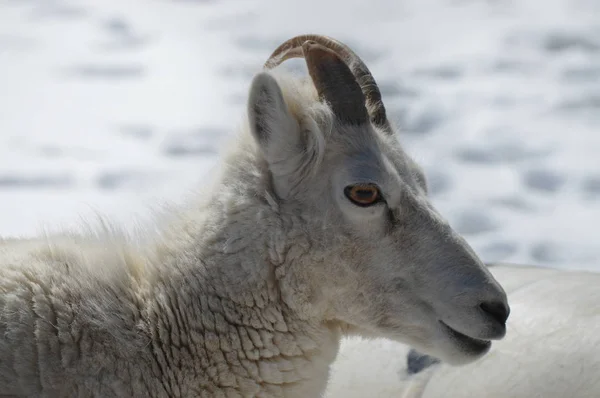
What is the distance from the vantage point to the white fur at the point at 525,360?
20.1ft

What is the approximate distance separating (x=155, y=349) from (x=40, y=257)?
2.62 feet

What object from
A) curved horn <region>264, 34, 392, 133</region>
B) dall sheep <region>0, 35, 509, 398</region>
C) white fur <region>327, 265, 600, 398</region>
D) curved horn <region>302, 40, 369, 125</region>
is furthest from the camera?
white fur <region>327, 265, 600, 398</region>

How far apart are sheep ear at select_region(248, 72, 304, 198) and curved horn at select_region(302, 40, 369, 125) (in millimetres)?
328

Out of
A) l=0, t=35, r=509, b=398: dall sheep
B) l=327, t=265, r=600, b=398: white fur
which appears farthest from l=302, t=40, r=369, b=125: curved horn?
l=327, t=265, r=600, b=398: white fur

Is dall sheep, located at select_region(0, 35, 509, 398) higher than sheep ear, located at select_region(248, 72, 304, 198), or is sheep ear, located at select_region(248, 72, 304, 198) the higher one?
sheep ear, located at select_region(248, 72, 304, 198)

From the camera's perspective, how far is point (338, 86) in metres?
4.77

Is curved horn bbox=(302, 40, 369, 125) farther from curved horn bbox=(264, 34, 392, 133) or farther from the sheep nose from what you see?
the sheep nose

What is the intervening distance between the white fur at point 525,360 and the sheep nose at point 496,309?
1.87 meters

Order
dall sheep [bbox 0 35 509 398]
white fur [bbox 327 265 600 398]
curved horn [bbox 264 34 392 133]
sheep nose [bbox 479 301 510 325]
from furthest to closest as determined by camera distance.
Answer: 1. white fur [bbox 327 265 600 398]
2. curved horn [bbox 264 34 392 133]
3. sheep nose [bbox 479 301 510 325]
4. dall sheep [bbox 0 35 509 398]

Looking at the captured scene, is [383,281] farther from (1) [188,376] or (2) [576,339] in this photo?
(2) [576,339]

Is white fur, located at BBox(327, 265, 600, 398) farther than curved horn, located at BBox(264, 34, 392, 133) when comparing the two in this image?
Yes

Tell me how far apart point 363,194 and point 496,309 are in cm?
92

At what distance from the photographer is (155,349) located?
14.1 feet

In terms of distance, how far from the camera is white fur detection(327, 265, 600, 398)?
20.1 feet
